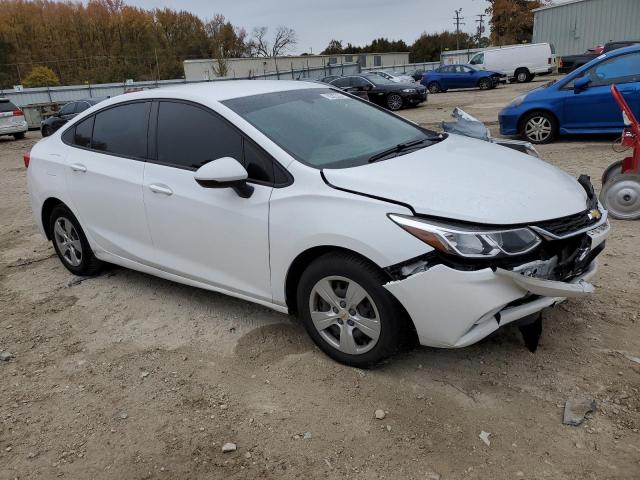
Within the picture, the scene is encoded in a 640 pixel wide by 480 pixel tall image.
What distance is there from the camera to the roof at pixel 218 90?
378 cm

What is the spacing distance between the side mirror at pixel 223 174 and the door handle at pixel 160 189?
23.9 inches

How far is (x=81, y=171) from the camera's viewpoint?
4.47 metres

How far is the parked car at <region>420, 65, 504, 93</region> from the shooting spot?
27.6 meters

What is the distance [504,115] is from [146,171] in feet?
27.8

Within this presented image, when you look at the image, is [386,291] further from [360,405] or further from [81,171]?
[81,171]

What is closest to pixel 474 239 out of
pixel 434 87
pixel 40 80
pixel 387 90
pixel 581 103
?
pixel 581 103

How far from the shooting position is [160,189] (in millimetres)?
3807

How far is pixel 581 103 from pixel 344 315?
8436mm

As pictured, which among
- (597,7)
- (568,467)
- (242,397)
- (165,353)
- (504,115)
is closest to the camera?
(568,467)

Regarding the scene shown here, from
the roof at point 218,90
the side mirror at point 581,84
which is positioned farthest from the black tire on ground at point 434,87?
the roof at point 218,90

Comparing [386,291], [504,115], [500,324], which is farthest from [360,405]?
[504,115]

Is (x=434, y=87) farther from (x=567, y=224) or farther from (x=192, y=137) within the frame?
(x=567, y=224)

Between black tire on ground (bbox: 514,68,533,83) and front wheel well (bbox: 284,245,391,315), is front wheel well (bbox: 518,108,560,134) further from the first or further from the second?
black tire on ground (bbox: 514,68,533,83)

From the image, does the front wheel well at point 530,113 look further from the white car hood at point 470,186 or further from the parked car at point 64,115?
the parked car at point 64,115
